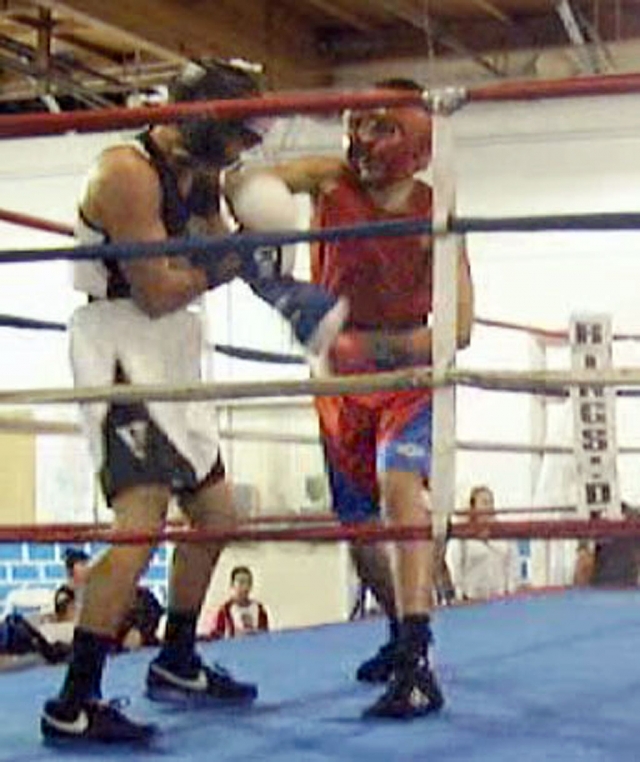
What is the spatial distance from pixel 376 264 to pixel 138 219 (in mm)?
539

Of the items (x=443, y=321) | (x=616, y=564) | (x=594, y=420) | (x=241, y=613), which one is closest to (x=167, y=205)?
(x=443, y=321)

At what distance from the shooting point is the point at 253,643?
324cm

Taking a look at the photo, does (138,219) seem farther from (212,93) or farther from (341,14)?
(341,14)

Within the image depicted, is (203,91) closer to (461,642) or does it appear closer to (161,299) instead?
(161,299)

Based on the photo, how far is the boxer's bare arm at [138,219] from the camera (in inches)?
82.4

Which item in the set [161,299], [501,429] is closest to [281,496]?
[501,429]

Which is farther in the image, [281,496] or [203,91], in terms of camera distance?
[281,496]

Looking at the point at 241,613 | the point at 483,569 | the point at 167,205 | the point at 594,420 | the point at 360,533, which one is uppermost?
the point at 167,205

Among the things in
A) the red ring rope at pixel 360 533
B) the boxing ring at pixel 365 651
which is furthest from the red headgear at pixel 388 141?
the red ring rope at pixel 360 533

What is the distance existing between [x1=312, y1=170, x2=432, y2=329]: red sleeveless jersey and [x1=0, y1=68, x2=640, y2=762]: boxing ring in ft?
1.28

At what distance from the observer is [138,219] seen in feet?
6.88

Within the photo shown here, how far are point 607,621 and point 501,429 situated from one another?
3711 mm

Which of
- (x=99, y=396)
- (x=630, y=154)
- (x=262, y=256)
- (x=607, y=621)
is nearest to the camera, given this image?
(x=99, y=396)

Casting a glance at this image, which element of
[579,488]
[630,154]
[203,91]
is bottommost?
[579,488]
